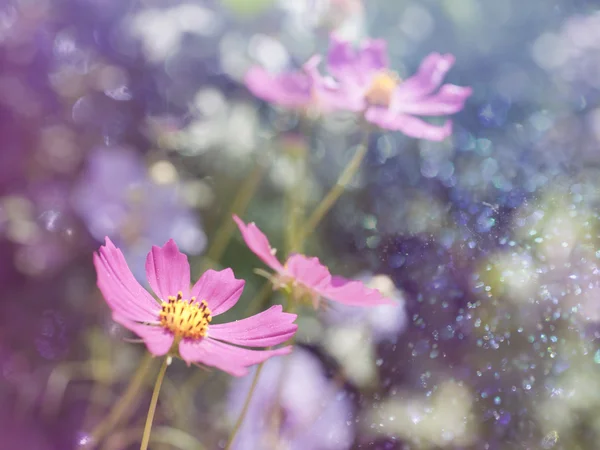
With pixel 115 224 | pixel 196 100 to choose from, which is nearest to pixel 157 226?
pixel 115 224

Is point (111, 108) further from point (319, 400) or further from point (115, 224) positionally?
→ point (319, 400)

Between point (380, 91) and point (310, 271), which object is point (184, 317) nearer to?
point (310, 271)

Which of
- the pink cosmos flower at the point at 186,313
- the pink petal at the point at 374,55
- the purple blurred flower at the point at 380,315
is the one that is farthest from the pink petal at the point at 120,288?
the pink petal at the point at 374,55

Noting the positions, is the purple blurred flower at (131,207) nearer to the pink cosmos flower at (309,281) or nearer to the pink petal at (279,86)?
the pink petal at (279,86)

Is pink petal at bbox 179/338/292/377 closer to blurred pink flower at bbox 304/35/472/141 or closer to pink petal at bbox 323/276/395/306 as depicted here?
pink petal at bbox 323/276/395/306

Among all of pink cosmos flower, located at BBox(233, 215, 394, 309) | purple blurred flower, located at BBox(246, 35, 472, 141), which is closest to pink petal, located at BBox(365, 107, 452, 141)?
purple blurred flower, located at BBox(246, 35, 472, 141)

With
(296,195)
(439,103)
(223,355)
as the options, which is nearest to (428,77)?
(439,103)
